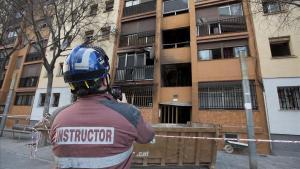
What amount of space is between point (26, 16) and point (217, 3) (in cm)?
1394

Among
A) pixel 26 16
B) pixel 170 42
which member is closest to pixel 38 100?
pixel 26 16

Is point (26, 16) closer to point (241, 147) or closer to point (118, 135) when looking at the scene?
point (241, 147)

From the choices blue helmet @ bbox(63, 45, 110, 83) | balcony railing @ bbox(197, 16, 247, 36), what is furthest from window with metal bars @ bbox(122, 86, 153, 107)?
blue helmet @ bbox(63, 45, 110, 83)

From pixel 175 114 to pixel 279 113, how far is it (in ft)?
20.7

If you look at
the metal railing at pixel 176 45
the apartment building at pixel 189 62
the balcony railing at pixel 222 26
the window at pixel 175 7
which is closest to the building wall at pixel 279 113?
the apartment building at pixel 189 62

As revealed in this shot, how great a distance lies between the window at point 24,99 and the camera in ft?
75.2

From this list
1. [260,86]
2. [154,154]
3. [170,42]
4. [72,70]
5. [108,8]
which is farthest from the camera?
[108,8]

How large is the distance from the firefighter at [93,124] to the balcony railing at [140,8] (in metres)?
17.8

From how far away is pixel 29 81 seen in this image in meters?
23.7

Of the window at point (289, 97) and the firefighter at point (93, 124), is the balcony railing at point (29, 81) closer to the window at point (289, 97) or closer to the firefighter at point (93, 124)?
the window at point (289, 97)

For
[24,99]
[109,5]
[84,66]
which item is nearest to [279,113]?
[84,66]

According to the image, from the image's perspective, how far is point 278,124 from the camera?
1197cm

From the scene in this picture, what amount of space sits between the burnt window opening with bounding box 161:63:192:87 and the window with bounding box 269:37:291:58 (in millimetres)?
5677

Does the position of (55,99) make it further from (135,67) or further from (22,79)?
(135,67)
